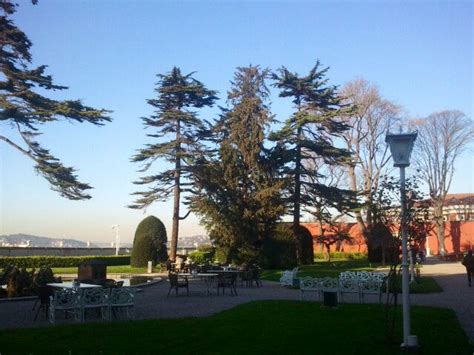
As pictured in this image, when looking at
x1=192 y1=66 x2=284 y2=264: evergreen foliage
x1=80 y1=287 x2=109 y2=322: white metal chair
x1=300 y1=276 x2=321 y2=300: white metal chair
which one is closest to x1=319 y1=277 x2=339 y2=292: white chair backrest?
x1=300 y1=276 x2=321 y2=300: white metal chair

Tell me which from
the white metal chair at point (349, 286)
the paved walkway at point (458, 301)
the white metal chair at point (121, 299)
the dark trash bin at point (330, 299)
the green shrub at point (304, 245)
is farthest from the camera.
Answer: the green shrub at point (304, 245)

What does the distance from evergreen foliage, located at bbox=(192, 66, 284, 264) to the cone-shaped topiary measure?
173 inches

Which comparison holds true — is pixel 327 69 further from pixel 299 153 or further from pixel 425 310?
pixel 425 310

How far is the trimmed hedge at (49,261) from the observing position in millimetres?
33750

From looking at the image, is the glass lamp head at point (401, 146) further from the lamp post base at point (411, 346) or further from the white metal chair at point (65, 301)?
the white metal chair at point (65, 301)

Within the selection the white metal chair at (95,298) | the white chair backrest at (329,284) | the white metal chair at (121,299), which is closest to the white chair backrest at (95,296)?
the white metal chair at (95,298)

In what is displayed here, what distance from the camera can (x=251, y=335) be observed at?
9250mm

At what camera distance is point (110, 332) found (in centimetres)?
977

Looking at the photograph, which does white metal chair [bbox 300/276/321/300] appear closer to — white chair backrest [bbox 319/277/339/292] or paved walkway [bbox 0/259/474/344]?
white chair backrest [bbox 319/277/339/292]

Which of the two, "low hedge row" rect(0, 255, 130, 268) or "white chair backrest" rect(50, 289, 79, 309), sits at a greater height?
→ "low hedge row" rect(0, 255, 130, 268)

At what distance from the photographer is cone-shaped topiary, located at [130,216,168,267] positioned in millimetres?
34969

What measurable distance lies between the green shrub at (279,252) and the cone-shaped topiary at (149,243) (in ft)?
24.4

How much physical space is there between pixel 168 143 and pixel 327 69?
525 inches

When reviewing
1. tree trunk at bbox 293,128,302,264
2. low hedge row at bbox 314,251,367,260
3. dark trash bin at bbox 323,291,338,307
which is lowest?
dark trash bin at bbox 323,291,338,307
